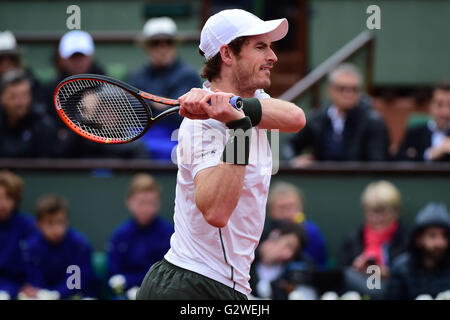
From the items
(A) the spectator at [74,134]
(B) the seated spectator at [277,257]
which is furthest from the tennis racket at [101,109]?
(A) the spectator at [74,134]

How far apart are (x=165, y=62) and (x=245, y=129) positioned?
Result: 4207 mm

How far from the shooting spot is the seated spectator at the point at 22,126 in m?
6.75

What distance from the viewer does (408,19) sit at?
10.2 meters

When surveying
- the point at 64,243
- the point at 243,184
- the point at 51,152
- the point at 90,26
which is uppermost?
the point at 90,26

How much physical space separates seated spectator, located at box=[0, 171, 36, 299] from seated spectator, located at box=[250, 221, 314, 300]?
5.67 feet

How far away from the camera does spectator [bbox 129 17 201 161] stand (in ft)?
22.1

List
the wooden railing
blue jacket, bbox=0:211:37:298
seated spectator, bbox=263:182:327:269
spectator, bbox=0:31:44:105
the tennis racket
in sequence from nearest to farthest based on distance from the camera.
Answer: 1. the tennis racket
2. seated spectator, bbox=263:182:327:269
3. blue jacket, bbox=0:211:37:298
4. spectator, bbox=0:31:44:105
5. the wooden railing

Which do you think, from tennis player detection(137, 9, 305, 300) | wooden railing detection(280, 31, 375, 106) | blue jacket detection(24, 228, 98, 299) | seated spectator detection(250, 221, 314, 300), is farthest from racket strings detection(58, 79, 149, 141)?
wooden railing detection(280, 31, 375, 106)

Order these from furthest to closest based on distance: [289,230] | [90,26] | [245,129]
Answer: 1. [90,26]
2. [289,230]
3. [245,129]

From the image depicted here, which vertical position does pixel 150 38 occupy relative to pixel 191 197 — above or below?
above

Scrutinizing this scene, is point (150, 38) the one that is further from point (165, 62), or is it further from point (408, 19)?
point (408, 19)

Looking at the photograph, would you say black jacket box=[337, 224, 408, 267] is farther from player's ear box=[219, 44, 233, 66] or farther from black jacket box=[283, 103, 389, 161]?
player's ear box=[219, 44, 233, 66]

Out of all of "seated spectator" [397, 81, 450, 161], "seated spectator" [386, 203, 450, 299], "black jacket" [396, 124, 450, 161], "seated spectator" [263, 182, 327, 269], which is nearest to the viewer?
"seated spectator" [386, 203, 450, 299]

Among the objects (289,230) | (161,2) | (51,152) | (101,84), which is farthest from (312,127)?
(161,2)
